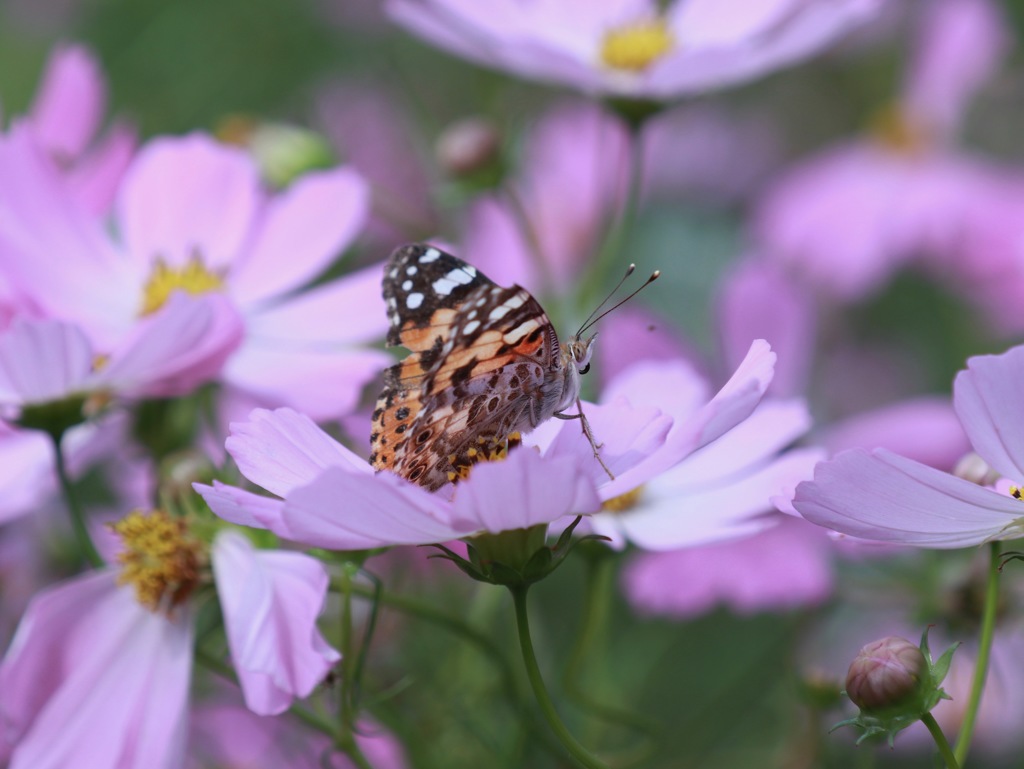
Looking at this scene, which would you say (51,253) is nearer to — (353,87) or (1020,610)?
(1020,610)

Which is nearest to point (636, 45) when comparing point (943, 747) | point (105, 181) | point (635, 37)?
point (635, 37)

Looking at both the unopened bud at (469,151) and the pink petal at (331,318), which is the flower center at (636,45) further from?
the pink petal at (331,318)

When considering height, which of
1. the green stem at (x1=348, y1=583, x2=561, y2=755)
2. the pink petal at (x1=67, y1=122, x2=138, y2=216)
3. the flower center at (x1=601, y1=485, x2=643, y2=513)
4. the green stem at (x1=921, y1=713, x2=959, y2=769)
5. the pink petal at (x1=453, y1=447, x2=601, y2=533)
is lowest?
the green stem at (x1=348, y1=583, x2=561, y2=755)

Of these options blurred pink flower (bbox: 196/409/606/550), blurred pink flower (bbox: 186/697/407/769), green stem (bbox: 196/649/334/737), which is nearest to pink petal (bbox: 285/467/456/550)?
blurred pink flower (bbox: 196/409/606/550)

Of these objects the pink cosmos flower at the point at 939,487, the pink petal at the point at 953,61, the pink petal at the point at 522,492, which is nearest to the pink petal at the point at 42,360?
the pink petal at the point at 522,492

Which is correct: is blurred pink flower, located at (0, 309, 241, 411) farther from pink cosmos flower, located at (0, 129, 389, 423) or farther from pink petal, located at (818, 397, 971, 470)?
pink petal, located at (818, 397, 971, 470)

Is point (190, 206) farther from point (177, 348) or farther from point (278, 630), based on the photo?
point (278, 630)

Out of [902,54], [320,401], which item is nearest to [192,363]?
[320,401]
